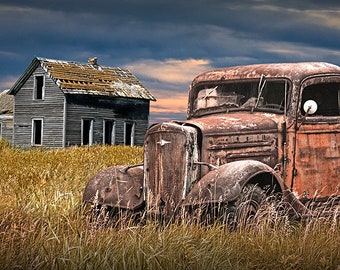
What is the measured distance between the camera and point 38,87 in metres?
33.7

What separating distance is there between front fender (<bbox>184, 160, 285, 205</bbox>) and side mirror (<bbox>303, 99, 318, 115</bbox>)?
4.08 ft

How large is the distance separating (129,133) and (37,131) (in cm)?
514

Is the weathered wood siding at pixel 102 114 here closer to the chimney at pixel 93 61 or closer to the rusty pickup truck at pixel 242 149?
the chimney at pixel 93 61

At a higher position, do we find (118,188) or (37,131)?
(37,131)

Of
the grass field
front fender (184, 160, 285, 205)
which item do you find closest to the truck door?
the grass field

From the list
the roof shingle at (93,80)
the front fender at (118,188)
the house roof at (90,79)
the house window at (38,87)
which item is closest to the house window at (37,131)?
the house window at (38,87)

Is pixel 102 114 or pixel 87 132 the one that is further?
pixel 87 132

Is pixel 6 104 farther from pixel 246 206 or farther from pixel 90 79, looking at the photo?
pixel 246 206

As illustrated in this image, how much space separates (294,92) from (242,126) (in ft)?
2.92

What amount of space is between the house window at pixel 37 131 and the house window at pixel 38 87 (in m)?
1.27

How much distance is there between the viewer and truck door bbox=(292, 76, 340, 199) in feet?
26.2

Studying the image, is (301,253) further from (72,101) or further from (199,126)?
(72,101)

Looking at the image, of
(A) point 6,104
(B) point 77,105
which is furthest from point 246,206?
(A) point 6,104

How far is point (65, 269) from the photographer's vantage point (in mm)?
4750
